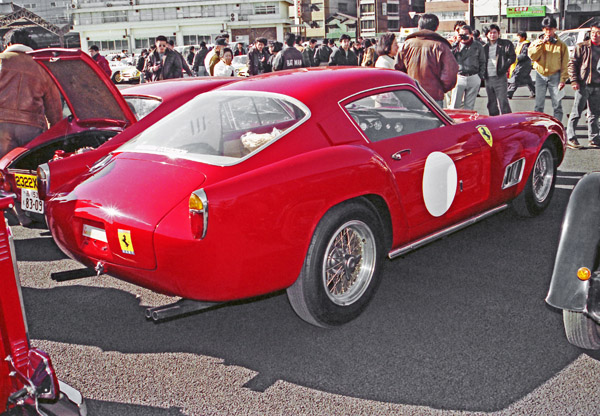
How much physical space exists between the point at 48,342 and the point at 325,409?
5.83 feet

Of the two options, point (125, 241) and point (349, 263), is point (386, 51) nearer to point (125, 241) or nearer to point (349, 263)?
point (349, 263)

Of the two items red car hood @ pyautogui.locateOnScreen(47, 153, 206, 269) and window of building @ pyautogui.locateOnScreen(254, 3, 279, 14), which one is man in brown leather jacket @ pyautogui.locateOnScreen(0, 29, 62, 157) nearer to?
red car hood @ pyautogui.locateOnScreen(47, 153, 206, 269)

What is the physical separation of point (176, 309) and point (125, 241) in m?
0.44

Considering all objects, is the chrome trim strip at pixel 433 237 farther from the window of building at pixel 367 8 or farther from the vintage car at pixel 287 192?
the window of building at pixel 367 8

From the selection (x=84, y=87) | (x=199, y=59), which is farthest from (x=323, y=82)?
(x=199, y=59)

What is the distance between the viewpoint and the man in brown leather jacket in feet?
19.0

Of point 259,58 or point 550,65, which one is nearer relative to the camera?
point 550,65

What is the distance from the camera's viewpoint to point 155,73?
12141mm

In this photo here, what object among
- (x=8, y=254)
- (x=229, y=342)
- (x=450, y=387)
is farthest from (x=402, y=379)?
→ (x=8, y=254)

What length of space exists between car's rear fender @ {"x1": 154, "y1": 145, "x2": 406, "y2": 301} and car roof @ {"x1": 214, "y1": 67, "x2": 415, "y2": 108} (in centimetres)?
55

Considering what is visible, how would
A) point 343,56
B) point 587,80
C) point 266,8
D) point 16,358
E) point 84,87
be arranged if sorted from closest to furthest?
point 16,358 → point 84,87 → point 587,80 → point 343,56 → point 266,8

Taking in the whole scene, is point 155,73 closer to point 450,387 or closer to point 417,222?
point 417,222

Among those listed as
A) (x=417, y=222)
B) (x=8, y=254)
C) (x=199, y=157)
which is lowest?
(x=417, y=222)

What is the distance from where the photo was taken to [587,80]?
8695 mm
